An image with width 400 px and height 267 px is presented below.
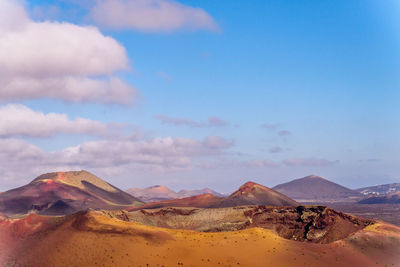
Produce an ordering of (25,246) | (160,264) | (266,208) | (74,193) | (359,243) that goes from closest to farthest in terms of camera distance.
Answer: (160,264), (25,246), (359,243), (266,208), (74,193)

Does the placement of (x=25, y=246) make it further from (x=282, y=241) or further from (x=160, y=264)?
(x=282, y=241)

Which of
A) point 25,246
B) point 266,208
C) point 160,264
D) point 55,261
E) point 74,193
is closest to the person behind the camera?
point 160,264

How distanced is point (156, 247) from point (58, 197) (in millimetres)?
127105

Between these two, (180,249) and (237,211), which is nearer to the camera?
(180,249)

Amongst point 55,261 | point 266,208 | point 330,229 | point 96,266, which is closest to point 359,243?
point 330,229

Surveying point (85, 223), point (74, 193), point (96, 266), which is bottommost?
point (96, 266)

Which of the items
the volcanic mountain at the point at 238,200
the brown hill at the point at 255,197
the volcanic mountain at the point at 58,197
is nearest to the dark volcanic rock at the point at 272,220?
the volcanic mountain at the point at 238,200

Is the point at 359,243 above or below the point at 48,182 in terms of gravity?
below

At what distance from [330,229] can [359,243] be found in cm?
788

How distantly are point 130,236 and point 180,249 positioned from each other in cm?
617

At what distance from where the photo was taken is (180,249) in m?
47.1

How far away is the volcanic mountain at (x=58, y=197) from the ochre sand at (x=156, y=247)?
99586 mm

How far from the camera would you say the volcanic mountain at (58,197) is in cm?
15450

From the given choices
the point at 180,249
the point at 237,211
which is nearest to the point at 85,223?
the point at 180,249
